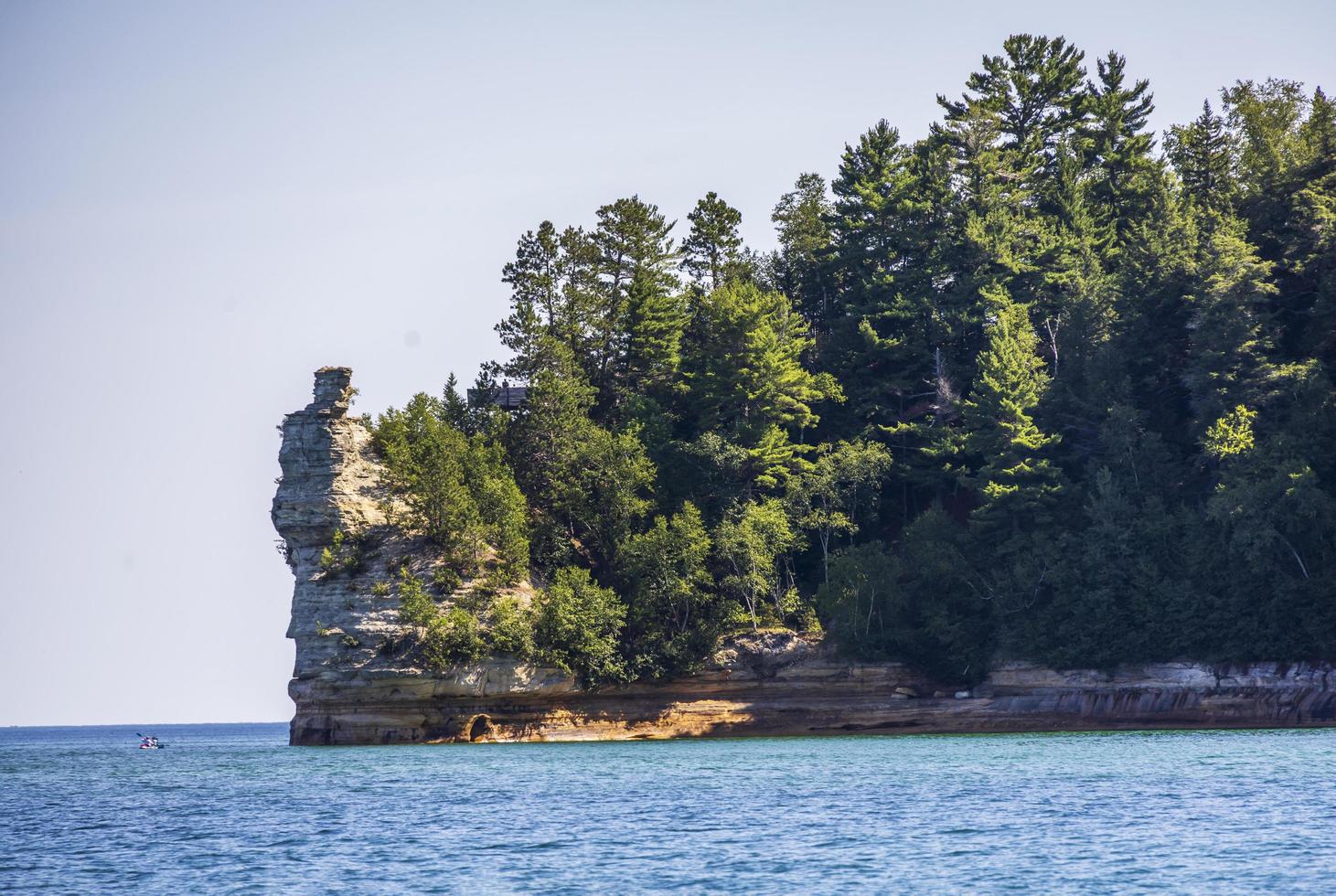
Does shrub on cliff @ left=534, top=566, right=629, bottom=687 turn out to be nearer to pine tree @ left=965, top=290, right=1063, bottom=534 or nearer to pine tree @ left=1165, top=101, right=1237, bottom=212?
pine tree @ left=965, top=290, right=1063, bottom=534

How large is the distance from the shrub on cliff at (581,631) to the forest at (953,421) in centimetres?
16

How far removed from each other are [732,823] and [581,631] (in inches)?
1220

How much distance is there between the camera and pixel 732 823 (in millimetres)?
28875

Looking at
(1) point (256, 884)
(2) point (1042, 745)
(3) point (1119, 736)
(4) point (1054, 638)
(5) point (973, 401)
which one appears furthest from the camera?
(5) point (973, 401)

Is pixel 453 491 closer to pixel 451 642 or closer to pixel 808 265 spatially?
pixel 451 642

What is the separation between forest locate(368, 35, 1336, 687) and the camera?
56.3 m

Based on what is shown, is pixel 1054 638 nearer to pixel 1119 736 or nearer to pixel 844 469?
pixel 1119 736

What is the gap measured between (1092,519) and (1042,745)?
1467 cm

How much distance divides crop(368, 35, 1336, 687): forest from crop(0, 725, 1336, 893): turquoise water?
34.3ft

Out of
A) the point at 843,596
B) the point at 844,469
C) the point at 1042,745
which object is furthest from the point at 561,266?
the point at 1042,745

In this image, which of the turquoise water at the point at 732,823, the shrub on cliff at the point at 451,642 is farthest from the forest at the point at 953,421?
the turquoise water at the point at 732,823

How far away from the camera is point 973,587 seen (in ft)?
200

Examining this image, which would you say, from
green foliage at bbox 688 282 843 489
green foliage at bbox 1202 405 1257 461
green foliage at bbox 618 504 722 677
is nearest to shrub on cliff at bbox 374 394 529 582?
green foliage at bbox 618 504 722 677

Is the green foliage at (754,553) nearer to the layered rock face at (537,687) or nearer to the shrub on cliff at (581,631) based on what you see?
the layered rock face at (537,687)
